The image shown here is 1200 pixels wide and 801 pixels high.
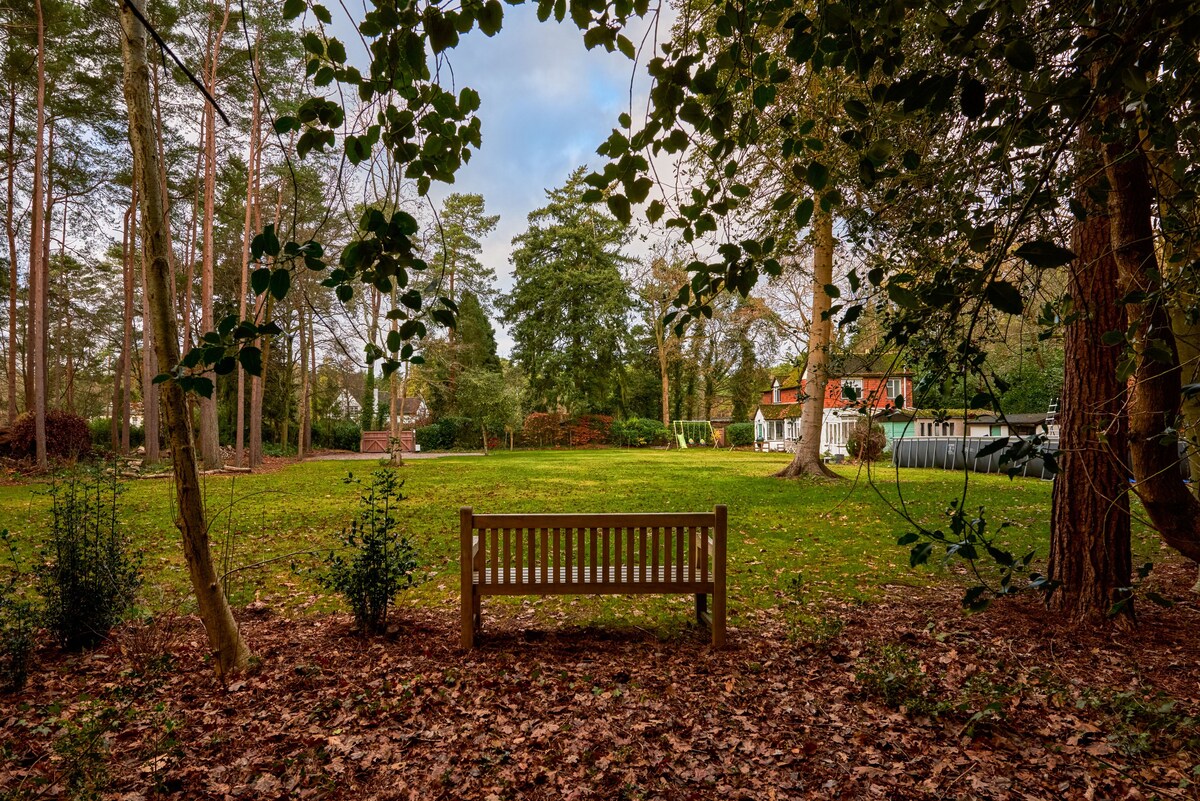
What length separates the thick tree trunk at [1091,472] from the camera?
3957 millimetres

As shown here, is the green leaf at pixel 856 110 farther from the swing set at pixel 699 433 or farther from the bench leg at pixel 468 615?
the swing set at pixel 699 433

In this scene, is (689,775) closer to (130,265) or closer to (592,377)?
(130,265)

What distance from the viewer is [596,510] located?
9.78 meters

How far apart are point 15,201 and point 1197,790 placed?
23.9m

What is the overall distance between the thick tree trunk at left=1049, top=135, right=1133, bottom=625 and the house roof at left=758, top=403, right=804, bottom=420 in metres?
25.8

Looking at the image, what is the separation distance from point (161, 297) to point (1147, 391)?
5.40 metres

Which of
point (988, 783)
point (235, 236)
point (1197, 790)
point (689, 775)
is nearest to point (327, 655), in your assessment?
point (689, 775)

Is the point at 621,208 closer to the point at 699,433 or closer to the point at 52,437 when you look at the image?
the point at 52,437

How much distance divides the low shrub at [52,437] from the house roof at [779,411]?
2856 centimetres

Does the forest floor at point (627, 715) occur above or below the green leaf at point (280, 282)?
below

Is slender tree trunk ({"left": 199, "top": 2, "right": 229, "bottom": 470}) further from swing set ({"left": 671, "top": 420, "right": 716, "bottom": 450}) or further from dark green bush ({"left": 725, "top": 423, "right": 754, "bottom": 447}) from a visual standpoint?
dark green bush ({"left": 725, "top": 423, "right": 754, "bottom": 447})

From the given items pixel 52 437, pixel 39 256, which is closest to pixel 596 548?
pixel 39 256

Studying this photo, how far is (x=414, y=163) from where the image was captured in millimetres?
1687

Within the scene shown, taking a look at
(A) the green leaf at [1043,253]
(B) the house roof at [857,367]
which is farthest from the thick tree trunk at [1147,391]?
(A) the green leaf at [1043,253]
